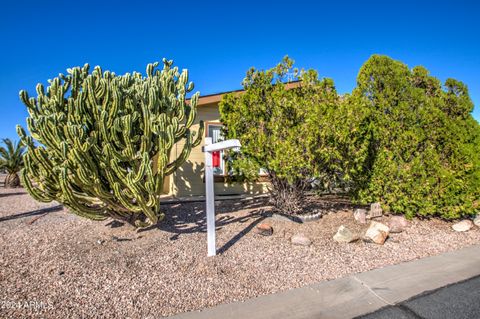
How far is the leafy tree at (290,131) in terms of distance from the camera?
5.32 meters

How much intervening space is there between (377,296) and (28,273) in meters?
4.50

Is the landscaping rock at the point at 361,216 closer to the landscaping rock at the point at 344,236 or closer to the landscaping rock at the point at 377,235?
the landscaping rock at the point at 377,235

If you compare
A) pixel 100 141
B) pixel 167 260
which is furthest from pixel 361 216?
pixel 100 141

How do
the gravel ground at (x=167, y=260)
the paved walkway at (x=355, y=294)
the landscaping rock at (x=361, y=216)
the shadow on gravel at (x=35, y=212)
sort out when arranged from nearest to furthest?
the paved walkway at (x=355, y=294) → the gravel ground at (x=167, y=260) → the landscaping rock at (x=361, y=216) → the shadow on gravel at (x=35, y=212)

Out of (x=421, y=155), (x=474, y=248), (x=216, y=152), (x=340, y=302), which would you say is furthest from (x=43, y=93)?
(x=474, y=248)

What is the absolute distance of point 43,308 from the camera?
2.99 metres

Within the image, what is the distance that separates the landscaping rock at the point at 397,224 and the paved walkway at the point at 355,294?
1.27 m

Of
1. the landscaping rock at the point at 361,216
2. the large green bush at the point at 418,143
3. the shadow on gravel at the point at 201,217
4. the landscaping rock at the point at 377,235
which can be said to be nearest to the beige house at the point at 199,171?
the shadow on gravel at the point at 201,217

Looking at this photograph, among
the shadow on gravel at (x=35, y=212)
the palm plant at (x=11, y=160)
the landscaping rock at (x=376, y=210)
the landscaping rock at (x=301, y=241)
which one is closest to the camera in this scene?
the landscaping rock at (x=301, y=241)

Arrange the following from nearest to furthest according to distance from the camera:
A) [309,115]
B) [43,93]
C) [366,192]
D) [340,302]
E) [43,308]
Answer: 1. [43,308]
2. [340,302]
3. [43,93]
4. [309,115]
5. [366,192]

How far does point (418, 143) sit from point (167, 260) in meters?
5.58

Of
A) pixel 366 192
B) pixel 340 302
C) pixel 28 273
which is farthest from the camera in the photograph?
pixel 366 192

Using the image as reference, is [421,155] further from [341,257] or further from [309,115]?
[341,257]

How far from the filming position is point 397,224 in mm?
5816
